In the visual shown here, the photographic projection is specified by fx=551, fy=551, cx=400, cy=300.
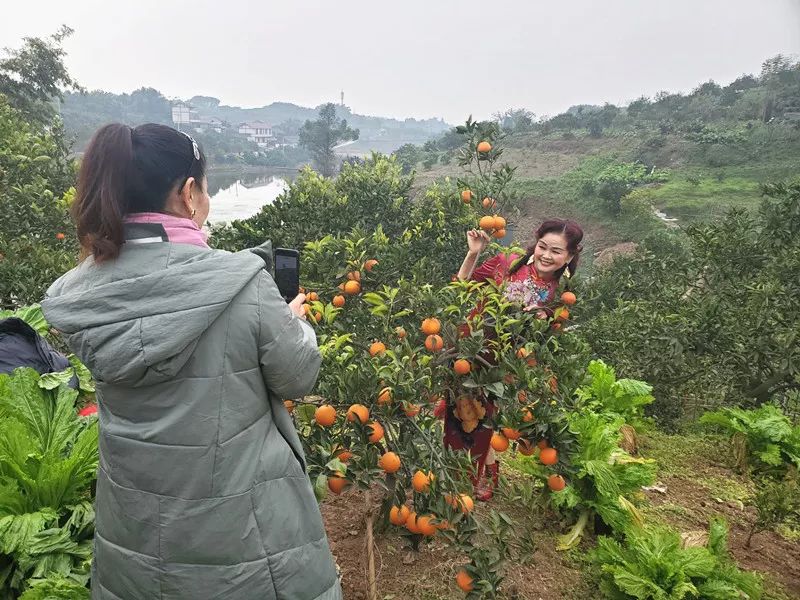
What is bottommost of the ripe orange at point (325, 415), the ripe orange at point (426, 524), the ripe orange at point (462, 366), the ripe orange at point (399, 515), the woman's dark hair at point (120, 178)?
the ripe orange at point (399, 515)

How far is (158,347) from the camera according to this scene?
36.7 inches

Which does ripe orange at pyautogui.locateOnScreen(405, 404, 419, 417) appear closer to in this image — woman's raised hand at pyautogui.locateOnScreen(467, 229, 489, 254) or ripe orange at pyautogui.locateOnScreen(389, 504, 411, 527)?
ripe orange at pyautogui.locateOnScreen(389, 504, 411, 527)

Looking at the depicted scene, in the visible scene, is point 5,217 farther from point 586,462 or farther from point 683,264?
point 683,264

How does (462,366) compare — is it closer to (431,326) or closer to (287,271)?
(431,326)

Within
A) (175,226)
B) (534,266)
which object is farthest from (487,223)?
(175,226)

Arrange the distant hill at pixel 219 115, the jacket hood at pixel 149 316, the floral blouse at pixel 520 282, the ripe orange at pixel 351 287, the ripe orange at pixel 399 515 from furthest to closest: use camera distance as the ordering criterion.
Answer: the distant hill at pixel 219 115, the ripe orange at pixel 351 287, the floral blouse at pixel 520 282, the ripe orange at pixel 399 515, the jacket hood at pixel 149 316

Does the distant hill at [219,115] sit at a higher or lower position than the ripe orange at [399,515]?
higher

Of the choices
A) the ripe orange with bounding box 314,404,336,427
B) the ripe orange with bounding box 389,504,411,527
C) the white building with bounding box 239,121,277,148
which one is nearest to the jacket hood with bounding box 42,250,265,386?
the ripe orange with bounding box 314,404,336,427

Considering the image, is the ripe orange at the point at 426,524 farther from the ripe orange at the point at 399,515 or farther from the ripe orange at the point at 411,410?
the ripe orange at the point at 411,410

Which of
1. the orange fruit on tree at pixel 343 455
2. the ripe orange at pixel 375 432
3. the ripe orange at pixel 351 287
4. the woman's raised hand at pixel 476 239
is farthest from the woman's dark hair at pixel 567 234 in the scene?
the orange fruit on tree at pixel 343 455

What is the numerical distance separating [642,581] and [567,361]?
962mm

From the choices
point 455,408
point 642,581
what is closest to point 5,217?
point 455,408

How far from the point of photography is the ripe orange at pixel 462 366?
1.99 meters

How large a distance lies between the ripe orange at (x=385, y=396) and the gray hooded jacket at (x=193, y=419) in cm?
54
